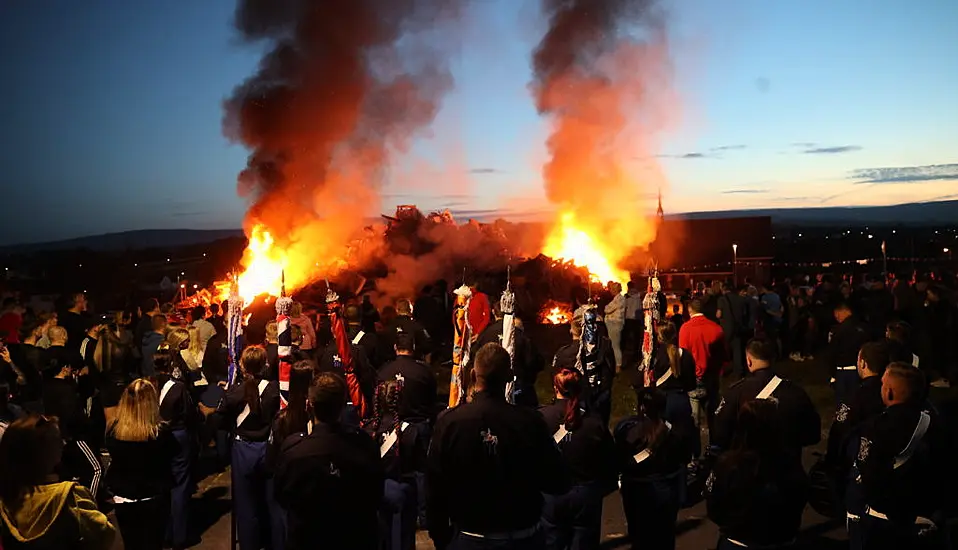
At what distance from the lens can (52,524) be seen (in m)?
3.71

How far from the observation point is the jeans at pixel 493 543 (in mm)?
4273

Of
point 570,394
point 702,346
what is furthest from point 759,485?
point 702,346

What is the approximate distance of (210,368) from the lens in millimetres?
9727

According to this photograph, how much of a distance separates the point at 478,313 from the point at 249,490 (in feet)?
14.3

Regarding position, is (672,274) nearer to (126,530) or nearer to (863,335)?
(863,335)

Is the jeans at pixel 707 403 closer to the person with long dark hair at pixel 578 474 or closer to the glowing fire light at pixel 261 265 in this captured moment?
the person with long dark hair at pixel 578 474

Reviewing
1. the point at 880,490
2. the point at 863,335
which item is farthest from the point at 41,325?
the point at 863,335

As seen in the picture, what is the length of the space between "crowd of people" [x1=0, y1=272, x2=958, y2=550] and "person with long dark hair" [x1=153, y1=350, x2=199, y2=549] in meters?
0.02

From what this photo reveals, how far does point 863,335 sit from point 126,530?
8.45 m

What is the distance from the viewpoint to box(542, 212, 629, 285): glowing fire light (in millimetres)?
25672

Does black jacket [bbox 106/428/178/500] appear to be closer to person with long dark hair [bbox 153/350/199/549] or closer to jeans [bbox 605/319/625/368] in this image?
person with long dark hair [bbox 153/350/199/549]

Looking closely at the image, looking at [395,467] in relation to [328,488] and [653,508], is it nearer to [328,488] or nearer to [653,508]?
[328,488]

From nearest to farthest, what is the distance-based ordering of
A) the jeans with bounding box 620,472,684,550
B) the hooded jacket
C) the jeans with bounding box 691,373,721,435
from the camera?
the hooded jacket → the jeans with bounding box 620,472,684,550 → the jeans with bounding box 691,373,721,435

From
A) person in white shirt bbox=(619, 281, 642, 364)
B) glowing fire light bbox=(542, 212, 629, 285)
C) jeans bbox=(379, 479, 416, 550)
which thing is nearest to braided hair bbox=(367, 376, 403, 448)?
jeans bbox=(379, 479, 416, 550)
